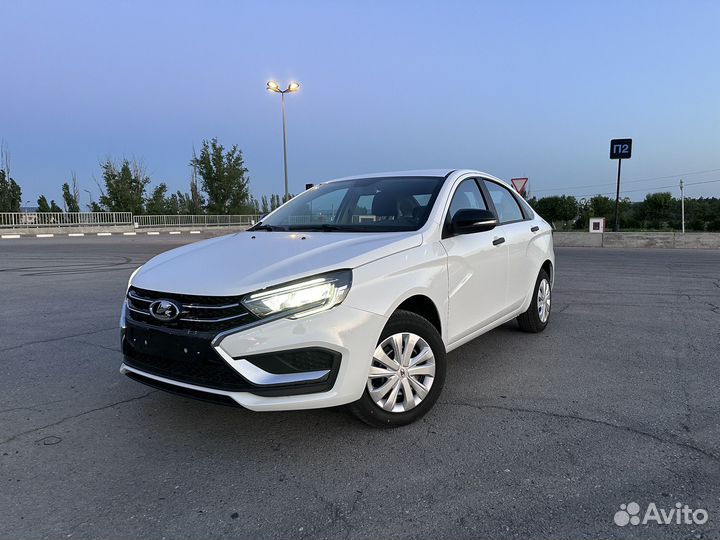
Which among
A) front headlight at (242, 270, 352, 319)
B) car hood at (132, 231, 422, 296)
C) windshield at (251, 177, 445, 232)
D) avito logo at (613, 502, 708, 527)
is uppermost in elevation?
windshield at (251, 177, 445, 232)

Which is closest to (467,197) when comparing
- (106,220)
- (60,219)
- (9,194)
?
(60,219)

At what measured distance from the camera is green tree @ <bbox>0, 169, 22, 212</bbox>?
3778cm

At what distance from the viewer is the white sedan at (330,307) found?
268 cm

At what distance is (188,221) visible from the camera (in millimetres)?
40781

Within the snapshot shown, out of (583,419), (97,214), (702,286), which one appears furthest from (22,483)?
(97,214)

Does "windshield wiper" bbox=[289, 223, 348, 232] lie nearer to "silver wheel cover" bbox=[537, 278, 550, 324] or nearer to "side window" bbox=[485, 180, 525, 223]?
"side window" bbox=[485, 180, 525, 223]

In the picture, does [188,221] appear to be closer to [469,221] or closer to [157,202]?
[157,202]

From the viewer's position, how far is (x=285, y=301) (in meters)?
2.71

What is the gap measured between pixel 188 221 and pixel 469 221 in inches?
1578

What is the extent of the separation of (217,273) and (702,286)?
29.1 ft

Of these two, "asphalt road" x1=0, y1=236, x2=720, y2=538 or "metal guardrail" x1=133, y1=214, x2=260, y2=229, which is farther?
"metal guardrail" x1=133, y1=214, x2=260, y2=229

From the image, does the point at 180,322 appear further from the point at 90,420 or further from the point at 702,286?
the point at 702,286

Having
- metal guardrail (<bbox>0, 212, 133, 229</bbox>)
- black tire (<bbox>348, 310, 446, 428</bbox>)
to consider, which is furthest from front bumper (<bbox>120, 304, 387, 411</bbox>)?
metal guardrail (<bbox>0, 212, 133, 229</bbox>)

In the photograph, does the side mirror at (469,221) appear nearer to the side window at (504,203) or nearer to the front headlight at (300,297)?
the side window at (504,203)
